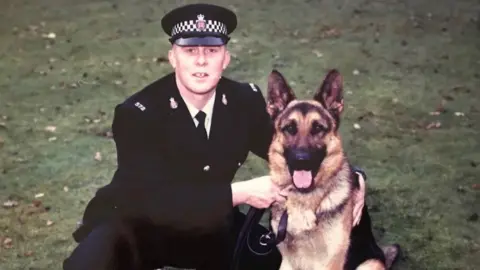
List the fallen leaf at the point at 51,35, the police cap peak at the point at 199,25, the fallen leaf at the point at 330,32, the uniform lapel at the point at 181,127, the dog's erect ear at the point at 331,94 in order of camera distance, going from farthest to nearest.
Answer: the fallen leaf at the point at 330,32 → the fallen leaf at the point at 51,35 → the uniform lapel at the point at 181,127 → the police cap peak at the point at 199,25 → the dog's erect ear at the point at 331,94

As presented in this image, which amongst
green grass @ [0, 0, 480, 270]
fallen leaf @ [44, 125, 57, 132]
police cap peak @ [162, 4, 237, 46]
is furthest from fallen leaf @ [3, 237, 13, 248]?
police cap peak @ [162, 4, 237, 46]

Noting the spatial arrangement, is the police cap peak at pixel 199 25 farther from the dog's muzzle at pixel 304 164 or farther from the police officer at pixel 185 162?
the dog's muzzle at pixel 304 164

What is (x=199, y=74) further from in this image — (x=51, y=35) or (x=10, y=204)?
(x=51, y=35)

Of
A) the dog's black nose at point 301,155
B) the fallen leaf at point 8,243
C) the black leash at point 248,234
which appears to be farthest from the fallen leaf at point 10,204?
the dog's black nose at point 301,155

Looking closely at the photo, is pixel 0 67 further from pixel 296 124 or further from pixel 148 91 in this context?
pixel 296 124

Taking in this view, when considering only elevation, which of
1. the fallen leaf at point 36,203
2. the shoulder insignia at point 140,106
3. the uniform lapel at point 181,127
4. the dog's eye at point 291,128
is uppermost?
the dog's eye at point 291,128

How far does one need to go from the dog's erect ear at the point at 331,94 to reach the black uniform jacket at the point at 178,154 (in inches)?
11.0

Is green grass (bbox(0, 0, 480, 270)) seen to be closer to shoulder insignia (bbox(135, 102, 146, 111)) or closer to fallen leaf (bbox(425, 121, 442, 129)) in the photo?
fallen leaf (bbox(425, 121, 442, 129))

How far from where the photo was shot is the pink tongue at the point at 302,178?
2.74m

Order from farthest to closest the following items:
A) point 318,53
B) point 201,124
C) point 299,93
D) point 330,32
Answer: point 330,32 < point 318,53 < point 299,93 < point 201,124

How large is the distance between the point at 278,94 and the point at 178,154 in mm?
530

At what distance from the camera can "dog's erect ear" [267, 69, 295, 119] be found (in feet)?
8.89

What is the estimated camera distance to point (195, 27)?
284 centimetres

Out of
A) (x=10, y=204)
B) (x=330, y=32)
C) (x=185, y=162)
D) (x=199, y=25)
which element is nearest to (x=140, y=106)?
(x=185, y=162)
